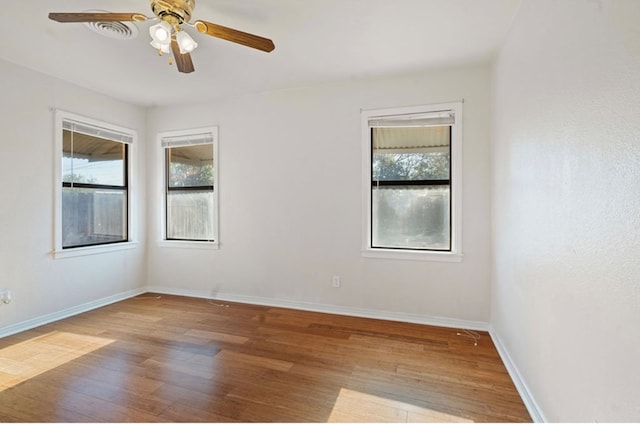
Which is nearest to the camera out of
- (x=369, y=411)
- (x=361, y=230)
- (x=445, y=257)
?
(x=369, y=411)

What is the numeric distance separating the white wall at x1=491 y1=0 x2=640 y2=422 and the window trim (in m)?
4.36

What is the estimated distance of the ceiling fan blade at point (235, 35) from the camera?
6.11 feet

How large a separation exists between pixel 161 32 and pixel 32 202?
251 cm

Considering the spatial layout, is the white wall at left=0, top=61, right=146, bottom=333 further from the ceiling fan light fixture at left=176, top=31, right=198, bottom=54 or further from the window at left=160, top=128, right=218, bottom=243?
the ceiling fan light fixture at left=176, top=31, right=198, bottom=54

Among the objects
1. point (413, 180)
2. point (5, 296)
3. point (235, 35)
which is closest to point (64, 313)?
point (5, 296)

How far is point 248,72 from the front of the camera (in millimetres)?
3178

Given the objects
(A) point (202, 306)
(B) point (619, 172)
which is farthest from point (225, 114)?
(B) point (619, 172)

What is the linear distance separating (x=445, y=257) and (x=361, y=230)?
90 centimetres

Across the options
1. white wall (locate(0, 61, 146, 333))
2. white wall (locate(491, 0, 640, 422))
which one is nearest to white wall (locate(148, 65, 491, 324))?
white wall (locate(491, 0, 640, 422))

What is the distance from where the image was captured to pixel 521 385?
6.59 feet

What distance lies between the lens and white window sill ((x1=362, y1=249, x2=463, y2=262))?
10.2 feet

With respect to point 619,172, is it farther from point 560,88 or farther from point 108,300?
point 108,300

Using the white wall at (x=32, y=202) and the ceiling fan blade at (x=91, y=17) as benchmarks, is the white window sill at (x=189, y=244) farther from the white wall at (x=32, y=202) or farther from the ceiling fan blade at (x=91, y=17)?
the ceiling fan blade at (x=91, y=17)

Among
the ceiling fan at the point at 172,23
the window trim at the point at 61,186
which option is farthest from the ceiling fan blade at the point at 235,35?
the window trim at the point at 61,186
